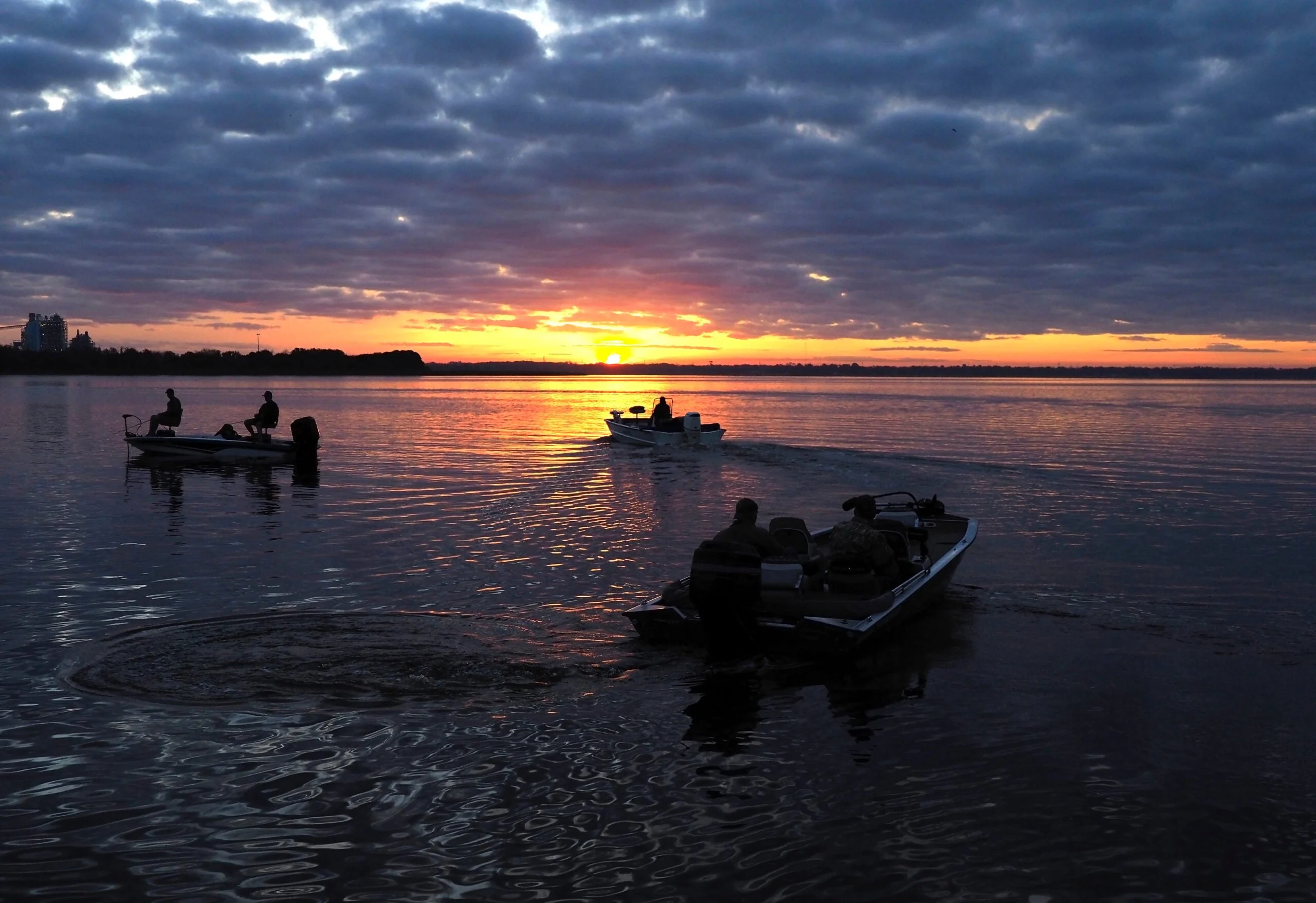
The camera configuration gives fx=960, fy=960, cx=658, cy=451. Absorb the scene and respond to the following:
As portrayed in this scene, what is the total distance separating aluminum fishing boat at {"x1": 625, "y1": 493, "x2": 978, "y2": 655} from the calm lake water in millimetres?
389

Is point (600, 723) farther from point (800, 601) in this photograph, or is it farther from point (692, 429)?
point (692, 429)

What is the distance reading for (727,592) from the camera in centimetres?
1128

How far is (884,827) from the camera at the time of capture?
7.46 m

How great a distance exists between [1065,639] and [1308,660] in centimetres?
288

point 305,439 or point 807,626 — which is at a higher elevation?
point 305,439

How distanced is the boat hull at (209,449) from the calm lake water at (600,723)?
13.5m

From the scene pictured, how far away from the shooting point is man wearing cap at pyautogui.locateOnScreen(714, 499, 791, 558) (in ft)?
39.0

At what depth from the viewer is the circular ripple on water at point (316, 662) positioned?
10.2m

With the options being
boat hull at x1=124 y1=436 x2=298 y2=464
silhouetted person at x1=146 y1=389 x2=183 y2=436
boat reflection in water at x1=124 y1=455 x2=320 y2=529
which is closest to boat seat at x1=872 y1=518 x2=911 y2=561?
boat reflection in water at x1=124 y1=455 x2=320 y2=529

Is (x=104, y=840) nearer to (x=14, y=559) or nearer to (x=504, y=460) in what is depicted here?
(x=14, y=559)

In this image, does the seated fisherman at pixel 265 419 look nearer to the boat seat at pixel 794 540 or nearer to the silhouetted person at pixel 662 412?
the silhouetted person at pixel 662 412

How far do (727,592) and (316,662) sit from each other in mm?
4867

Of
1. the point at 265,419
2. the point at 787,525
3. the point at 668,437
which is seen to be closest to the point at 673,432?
the point at 668,437

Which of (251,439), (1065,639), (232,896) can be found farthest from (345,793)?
(251,439)
